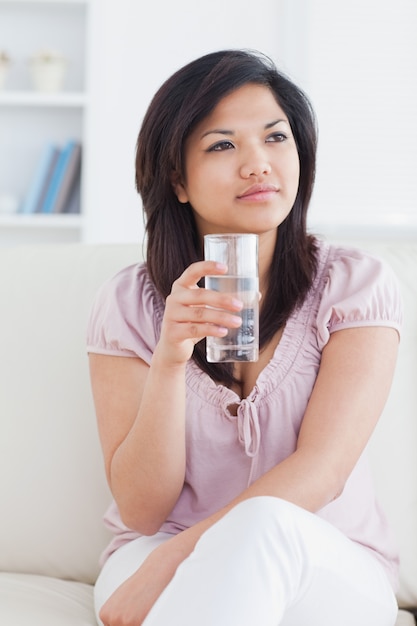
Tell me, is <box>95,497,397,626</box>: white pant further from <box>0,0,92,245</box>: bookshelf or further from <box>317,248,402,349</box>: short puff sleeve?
<box>0,0,92,245</box>: bookshelf

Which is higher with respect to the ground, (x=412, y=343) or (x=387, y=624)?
(x=412, y=343)

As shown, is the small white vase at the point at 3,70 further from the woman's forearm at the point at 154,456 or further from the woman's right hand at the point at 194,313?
the woman's right hand at the point at 194,313

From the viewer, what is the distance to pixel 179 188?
1.66 m

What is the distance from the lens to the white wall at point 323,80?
415cm

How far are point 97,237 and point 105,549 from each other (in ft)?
8.49

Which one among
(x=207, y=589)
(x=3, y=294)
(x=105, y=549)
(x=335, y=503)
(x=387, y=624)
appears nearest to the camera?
(x=207, y=589)

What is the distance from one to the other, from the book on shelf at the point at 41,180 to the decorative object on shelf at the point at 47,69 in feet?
0.83

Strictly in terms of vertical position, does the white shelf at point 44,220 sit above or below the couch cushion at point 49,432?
above

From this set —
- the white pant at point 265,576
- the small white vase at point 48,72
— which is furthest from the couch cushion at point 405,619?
the small white vase at point 48,72

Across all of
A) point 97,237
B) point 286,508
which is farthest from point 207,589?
point 97,237

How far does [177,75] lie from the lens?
157 centimetres

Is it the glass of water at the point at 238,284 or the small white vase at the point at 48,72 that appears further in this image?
the small white vase at the point at 48,72

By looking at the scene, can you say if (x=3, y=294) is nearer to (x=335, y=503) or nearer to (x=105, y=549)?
(x=105, y=549)

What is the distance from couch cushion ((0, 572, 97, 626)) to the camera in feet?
4.73
